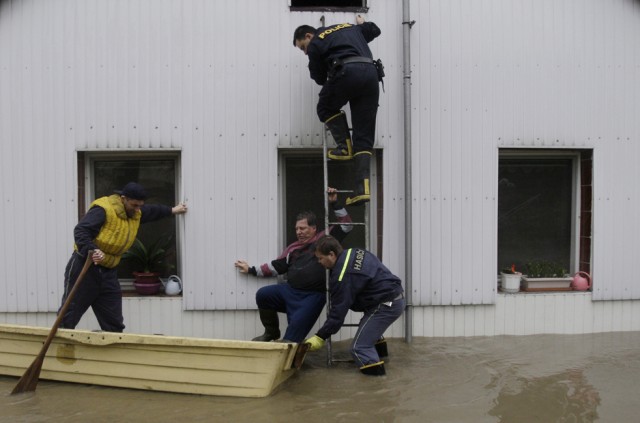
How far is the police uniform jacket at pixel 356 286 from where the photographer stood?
536 cm

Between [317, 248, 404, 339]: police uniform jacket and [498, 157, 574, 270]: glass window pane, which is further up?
[498, 157, 574, 270]: glass window pane

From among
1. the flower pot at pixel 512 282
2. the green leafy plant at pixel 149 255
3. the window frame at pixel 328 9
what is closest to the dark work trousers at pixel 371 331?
the flower pot at pixel 512 282

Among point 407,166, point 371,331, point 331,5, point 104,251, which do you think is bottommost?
point 371,331

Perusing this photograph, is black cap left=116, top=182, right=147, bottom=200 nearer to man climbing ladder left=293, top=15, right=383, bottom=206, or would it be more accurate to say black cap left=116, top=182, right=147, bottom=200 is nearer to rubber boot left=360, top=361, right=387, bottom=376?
man climbing ladder left=293, top=15, right=383, bottom=206

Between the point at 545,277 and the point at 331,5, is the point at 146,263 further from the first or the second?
the point at 545,277

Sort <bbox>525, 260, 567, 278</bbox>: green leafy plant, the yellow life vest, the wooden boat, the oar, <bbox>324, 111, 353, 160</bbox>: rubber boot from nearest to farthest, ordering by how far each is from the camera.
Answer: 1. the wooden boat
2. the oar
3. the yellow life vest
4. <bbox>324, 111, 353, 160</bbox>: rubber boot
5. <bbox>525, 260, 567, 278</bbox>: green leafy plant

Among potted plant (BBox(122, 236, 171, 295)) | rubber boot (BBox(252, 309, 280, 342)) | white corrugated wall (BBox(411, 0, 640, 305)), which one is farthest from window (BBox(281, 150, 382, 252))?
potted plant (BBox(122, 236, 171, 295))

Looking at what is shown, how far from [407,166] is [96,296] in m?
3.13

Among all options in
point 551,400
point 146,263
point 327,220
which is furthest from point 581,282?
point 146,263

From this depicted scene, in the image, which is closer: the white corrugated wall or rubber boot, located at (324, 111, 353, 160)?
rubber boot, located at (324, 111, 353, 160)

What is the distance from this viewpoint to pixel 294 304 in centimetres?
583

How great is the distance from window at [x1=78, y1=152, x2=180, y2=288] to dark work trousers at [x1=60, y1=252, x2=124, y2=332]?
823 mm

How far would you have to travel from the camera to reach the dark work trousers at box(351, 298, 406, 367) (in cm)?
545

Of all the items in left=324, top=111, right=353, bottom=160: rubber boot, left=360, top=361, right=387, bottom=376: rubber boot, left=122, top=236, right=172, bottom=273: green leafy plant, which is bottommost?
left=360, top=361, right=387, bottom=376: rubber boot
